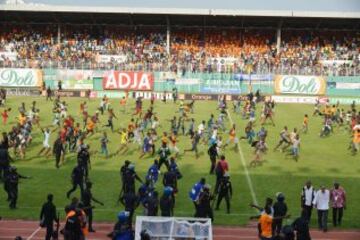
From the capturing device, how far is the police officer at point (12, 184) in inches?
711

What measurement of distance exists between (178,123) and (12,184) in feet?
54.9

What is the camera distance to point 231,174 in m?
24.5

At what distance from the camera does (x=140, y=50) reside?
6272 cm

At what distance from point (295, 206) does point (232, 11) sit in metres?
42.7

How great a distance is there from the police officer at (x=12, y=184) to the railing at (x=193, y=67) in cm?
3568

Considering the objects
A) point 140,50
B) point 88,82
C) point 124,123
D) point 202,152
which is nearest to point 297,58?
point 140,50

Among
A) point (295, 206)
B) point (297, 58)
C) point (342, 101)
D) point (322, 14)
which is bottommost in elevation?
point (295, 206)

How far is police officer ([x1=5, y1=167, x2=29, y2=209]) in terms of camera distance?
18.0 m

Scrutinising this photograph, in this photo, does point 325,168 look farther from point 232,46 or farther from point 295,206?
point 232,46

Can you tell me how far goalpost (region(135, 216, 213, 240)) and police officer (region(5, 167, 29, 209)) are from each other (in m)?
7.41

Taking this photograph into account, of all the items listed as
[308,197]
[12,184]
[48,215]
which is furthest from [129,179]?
[308,197]

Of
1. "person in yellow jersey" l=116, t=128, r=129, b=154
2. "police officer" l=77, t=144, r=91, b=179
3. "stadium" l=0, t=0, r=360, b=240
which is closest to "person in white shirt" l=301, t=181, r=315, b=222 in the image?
"stadium" l=0, t=0, r=360, b=240

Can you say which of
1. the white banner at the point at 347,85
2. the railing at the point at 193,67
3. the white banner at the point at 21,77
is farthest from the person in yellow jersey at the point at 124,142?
the white banner at the point at 347,85

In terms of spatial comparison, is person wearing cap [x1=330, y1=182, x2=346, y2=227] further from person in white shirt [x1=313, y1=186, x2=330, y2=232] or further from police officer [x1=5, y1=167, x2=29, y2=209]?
police officer [x1=5, y1=167, x2=29, y2=209]
